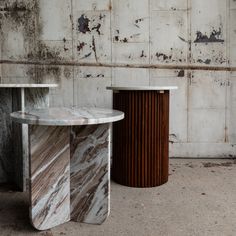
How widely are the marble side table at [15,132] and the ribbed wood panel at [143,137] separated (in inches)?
26.9

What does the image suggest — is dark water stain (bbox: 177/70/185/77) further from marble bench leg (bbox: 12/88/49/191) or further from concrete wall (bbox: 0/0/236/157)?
marble bench leg (bbox: 12/88/49/191)

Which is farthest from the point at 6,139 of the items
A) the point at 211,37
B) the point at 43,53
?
the point at 211,37

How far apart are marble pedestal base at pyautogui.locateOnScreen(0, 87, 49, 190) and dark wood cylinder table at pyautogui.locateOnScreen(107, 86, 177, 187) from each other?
2.33 feet

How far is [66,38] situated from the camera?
3.22 metres

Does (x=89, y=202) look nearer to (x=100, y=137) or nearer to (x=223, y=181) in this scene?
(x=100, y=137)

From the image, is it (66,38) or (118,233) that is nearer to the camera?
(118,233)

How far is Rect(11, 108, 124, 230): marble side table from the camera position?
1.74 metres

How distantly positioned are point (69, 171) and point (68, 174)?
19mm

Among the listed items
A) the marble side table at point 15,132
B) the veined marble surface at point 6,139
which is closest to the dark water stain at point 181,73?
the marble side table at point 15,132

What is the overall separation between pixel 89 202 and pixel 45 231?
1.02ft

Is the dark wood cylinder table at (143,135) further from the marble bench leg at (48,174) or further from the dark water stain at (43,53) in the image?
the dark water stain at (43,53)

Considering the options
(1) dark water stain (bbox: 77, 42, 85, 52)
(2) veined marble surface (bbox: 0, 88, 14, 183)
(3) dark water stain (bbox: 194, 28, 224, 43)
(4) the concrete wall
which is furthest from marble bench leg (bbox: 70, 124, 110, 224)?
(3) dark water stain (bbox: 194, 28, 224, 43)

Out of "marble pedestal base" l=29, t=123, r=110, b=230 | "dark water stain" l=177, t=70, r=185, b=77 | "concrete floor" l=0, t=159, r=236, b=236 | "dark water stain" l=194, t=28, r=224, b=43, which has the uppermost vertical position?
"dark water stain" l=194, t=28, r=224, b=43

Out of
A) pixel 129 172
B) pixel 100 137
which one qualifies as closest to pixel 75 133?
pixel 100 137
